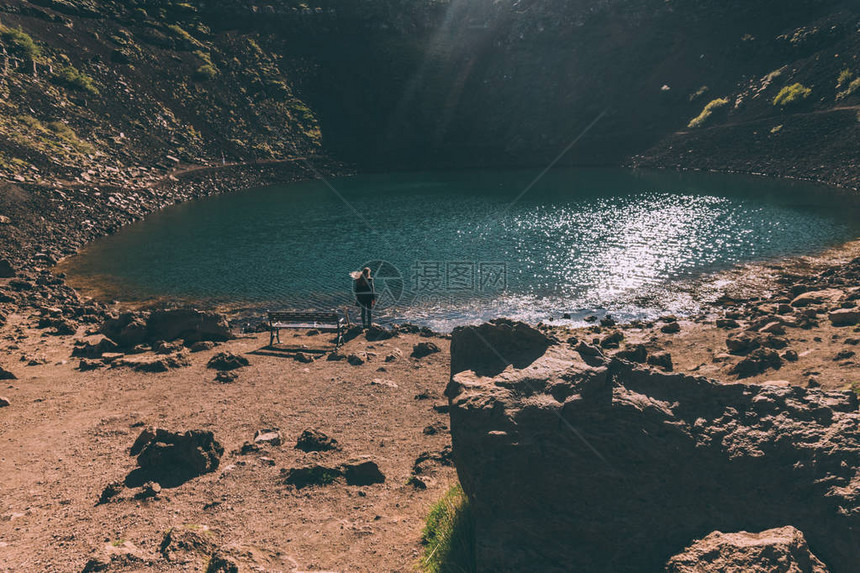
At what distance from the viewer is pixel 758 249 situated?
4153cm

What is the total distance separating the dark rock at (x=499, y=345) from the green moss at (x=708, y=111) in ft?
317

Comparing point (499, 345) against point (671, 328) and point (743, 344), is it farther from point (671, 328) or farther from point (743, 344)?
point (671, 328)

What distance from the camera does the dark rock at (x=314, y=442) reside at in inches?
554

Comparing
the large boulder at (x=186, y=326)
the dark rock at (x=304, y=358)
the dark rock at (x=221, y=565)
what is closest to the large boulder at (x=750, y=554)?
the dark rock at (x=221, y=565)

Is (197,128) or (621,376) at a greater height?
(197,128)

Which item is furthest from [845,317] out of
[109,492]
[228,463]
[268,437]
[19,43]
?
[19,43]

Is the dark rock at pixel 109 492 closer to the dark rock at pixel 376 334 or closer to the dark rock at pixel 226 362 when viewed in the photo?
the dark rock at pixel 226 362

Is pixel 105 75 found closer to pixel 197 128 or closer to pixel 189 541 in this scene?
pixel 197 128

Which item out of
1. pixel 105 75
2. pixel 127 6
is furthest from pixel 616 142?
pixel 127 6

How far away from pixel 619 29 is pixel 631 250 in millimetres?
87815

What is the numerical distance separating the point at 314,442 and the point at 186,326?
46.0 ft

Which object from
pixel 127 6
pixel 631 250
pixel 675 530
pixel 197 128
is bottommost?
pixel 675 530

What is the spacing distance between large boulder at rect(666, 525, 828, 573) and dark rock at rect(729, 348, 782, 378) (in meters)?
12.5

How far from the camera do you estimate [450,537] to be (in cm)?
959
